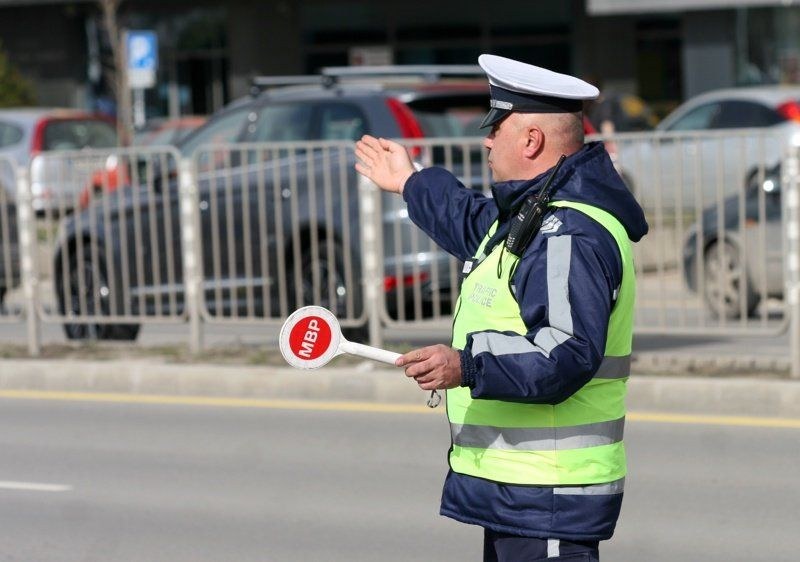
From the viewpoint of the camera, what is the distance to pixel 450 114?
11195 mm

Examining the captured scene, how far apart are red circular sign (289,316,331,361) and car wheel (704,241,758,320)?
20.1ft

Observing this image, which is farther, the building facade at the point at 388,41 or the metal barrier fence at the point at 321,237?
the building facade at the point at 388,41

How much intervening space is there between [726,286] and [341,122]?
3.33 meters

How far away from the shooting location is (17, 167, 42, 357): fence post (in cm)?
1064

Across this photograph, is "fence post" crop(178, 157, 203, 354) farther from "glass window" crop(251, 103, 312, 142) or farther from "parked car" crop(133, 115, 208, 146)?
"parked car" crop(133, 115, 208, 146)

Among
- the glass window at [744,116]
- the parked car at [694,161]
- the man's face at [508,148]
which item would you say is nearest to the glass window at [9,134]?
the glass window at [744,116]

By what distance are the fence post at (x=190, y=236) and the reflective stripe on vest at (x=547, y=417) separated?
689cm

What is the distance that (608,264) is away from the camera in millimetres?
3266

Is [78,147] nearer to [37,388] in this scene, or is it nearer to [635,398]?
[37,388]

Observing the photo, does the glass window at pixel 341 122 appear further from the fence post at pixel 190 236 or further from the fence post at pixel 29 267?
the fence post at pixel 29 267

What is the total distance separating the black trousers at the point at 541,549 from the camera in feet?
11.0

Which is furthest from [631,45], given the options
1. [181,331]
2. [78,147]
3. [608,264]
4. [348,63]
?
[608,264]

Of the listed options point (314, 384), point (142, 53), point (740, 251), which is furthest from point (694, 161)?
point (142, 53)

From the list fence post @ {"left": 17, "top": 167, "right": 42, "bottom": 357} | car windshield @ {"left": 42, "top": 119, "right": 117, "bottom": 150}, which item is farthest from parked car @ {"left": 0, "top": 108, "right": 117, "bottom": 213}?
fence post @ {"left": 17, "top": 167, "right": 42, "bottom": 357}
